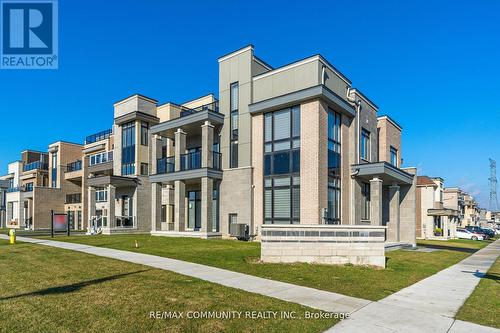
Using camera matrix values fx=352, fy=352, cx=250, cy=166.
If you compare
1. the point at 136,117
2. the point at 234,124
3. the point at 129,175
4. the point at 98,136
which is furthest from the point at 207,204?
the point at 98,136

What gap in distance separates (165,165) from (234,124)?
7568 mm

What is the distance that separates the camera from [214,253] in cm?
1602

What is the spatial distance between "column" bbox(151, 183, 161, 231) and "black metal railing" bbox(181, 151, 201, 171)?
11.7 ft

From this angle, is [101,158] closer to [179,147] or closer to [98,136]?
[98,136]

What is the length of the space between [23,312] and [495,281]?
1373cm

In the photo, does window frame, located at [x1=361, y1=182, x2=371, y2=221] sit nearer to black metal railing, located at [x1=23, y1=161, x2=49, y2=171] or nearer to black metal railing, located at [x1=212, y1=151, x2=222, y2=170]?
black metal railing, located at [x1=212, y1=151, x2=222, y2=170]

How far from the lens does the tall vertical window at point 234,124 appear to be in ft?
84.0

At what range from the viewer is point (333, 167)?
22938 millimetres

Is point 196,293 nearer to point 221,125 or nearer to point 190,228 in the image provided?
point 221,125

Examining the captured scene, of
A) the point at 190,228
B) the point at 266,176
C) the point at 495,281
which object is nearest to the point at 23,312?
the point at 495,281

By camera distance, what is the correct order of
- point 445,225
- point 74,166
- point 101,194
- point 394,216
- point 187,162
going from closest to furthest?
1. point 394,216
2. point 187,162
3. point 101,194
4. point 445,225
5. point 74,166

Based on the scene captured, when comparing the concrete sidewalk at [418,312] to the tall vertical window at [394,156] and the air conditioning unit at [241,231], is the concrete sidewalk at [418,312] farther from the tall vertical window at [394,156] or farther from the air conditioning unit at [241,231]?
the tall vertical window at [394,156]

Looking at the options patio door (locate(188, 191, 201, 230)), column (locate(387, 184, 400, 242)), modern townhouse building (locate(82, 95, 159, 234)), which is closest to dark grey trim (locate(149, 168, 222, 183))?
patio door (locate(188, 191, 201, 230))

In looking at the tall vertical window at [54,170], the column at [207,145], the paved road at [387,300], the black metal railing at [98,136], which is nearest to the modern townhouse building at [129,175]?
the black metal railing at [98,136]
